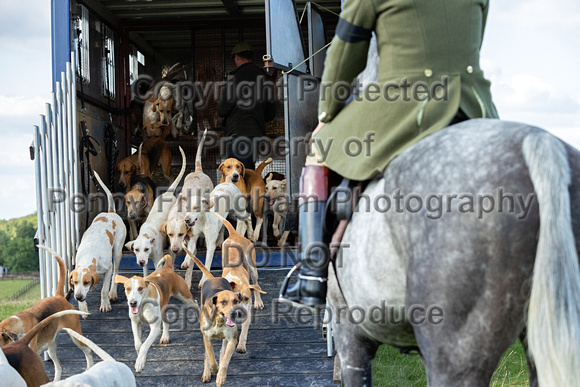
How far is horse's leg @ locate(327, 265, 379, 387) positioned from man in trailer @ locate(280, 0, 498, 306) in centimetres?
15

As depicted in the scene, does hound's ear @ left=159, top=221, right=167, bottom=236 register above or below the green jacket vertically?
below

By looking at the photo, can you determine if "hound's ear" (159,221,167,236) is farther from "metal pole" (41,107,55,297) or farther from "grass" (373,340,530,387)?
"grass" (373,340,530,387)

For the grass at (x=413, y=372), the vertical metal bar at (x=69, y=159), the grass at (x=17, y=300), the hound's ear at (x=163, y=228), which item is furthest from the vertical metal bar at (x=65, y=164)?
the grass at (x=17, y=300)

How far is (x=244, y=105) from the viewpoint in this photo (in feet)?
26.3

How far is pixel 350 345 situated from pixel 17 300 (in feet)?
58.1

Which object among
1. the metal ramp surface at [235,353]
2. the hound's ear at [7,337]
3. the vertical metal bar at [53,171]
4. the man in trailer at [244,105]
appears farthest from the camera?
the man in trailer at [244,105]

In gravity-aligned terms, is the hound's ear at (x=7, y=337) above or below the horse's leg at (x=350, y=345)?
below

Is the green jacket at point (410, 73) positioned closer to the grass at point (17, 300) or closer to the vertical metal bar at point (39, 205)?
the vertical metal bar at point (39, 205)

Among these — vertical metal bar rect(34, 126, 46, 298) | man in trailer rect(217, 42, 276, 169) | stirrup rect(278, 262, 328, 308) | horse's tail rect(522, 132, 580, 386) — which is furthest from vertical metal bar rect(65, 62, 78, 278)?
horse's tail rect(522, 132, 580, 386)

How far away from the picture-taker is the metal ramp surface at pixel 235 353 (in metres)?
5.13

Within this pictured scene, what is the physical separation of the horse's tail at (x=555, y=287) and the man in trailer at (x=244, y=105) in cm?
659

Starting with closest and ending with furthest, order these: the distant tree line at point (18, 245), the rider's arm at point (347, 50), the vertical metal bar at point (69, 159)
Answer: the rider's arm at point (347, 50)
the vertical metal bar at point (69, 159)
the distant tree line at point (18, 245)

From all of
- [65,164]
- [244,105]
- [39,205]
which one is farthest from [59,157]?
[244,105]

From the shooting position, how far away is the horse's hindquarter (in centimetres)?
159
